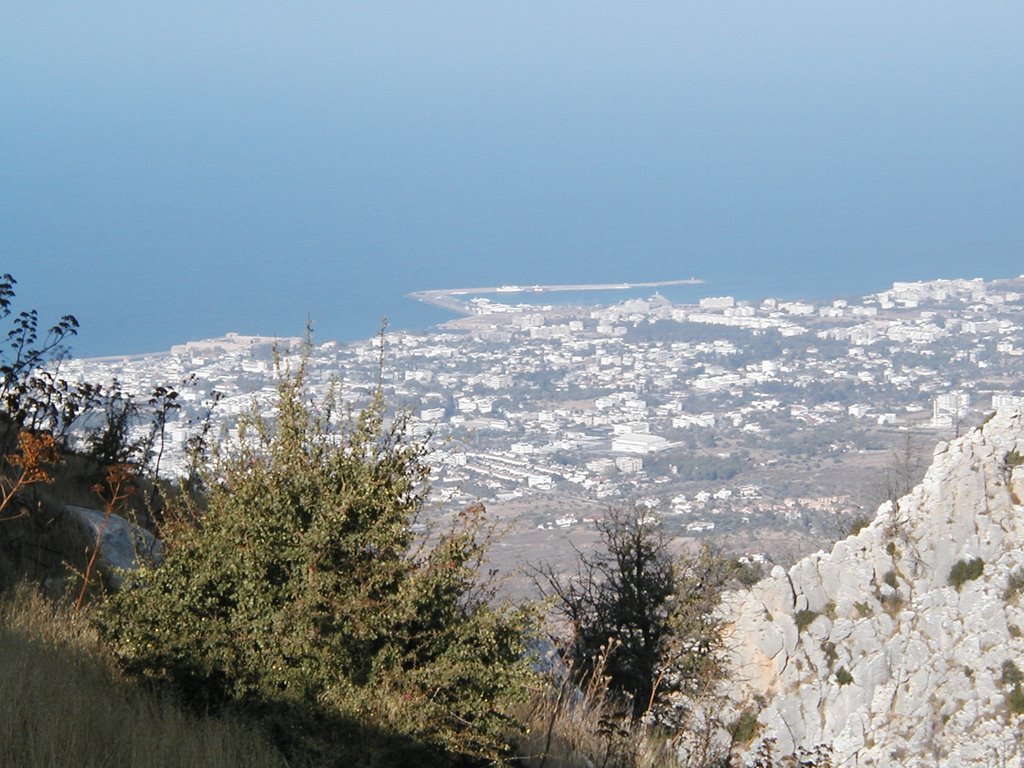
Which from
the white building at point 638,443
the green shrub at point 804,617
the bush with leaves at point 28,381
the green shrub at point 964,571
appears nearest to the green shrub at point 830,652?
the green shrub at point 804,617

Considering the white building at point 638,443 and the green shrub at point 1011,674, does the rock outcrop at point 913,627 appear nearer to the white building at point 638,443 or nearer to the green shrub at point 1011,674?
the green shrub at point 1011,674

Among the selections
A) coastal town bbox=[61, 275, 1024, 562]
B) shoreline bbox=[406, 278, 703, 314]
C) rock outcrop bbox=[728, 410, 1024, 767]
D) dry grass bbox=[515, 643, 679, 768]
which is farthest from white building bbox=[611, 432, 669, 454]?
dry grass bbox=[515, 643, 679, 768]

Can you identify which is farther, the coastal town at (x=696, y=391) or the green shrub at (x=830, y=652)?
the coastal town at (x=696, y=391)

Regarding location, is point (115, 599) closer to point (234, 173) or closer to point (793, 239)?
point (793, 239)

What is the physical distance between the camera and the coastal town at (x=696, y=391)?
27281 millimetres

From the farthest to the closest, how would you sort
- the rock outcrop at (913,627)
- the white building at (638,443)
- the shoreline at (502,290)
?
the shoreline at (502,290)
the white building at (638,443)
the rock outcrop at (913,627)

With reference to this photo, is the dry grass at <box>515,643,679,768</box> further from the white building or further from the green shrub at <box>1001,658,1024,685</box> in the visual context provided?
the white building

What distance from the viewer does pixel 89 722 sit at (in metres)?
3.34

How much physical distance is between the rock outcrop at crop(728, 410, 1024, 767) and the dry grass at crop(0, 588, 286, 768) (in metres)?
8.80

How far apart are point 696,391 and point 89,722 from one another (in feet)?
157

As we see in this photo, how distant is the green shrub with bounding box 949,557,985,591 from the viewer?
13.6 m

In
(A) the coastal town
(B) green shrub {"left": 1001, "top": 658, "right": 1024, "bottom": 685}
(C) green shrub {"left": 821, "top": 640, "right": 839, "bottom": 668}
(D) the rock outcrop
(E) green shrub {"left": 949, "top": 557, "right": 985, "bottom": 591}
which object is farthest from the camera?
(A) the coastal town

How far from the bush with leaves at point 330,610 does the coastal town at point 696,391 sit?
779 centimetres

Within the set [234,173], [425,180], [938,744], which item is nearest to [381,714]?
[938,744]
